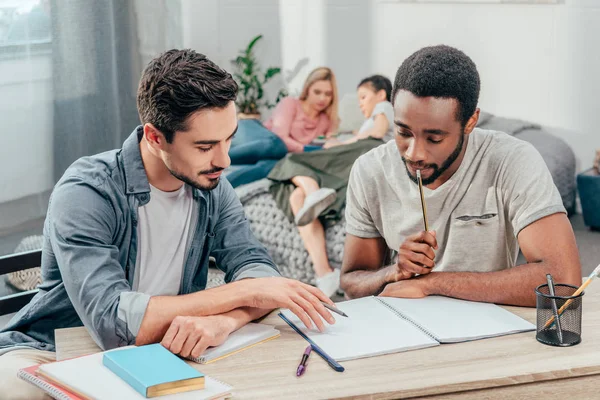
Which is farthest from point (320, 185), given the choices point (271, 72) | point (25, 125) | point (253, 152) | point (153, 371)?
point (153, 371)

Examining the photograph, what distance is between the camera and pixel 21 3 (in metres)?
2.99

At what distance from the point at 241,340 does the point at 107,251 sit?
341 mm

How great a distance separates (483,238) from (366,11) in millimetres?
3800

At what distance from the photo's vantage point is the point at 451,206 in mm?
1932

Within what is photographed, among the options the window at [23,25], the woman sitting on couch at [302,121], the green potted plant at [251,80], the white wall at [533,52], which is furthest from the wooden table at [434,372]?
the green potted plant at [251,80]

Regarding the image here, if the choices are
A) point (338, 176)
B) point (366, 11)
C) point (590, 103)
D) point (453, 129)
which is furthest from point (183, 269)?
point (366, 11)

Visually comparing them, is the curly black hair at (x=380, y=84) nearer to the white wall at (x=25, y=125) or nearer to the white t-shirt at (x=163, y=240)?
the white wall at (x=25, y=125)

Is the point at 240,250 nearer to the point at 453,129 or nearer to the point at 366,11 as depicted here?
the point at 453,129

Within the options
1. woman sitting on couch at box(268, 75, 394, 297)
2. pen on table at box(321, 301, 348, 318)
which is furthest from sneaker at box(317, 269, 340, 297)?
pen on table at box(321, 301, 348, 318)

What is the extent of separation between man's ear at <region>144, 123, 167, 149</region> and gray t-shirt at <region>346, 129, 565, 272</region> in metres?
0.54

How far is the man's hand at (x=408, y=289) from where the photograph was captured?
1.71 m

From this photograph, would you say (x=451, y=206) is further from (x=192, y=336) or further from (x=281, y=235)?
(x=281, y=235)

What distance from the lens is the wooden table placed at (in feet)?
4.24

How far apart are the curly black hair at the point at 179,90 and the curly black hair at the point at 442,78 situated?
0.41 metres
